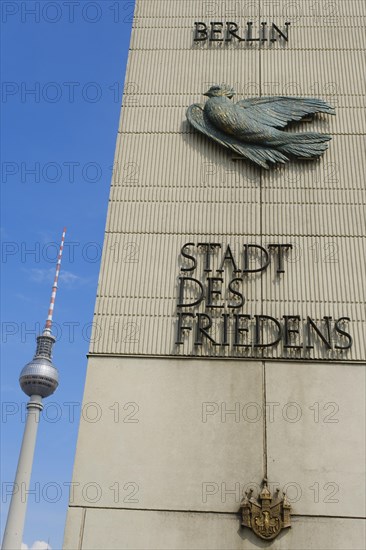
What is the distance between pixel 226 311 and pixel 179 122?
6.54m

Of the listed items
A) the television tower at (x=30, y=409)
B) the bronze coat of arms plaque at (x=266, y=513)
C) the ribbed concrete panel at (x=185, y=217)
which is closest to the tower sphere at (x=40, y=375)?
the television tower at (x=30, y=409)

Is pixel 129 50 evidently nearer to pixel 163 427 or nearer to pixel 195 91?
pixel 195 91

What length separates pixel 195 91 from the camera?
19812 millimetres

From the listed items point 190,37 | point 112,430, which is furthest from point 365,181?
point 112,430

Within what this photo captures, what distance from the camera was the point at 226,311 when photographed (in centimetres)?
1623

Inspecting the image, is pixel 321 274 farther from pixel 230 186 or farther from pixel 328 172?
pixel 230 186

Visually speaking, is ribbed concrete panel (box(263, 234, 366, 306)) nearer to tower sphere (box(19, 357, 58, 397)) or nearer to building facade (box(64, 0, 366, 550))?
building facade (box(64, 0, 366, 550))

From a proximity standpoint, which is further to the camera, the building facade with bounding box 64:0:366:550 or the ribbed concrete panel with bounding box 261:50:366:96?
the ribbed concrete panel with bounding box 261:50:366:96

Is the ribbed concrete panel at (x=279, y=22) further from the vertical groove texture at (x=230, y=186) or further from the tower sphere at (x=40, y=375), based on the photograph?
the tower sphere at (x=40, y=375)

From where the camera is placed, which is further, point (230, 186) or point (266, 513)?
point (230, 186)

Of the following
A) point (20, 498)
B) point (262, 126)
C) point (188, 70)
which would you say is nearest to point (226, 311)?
point (262, 126)

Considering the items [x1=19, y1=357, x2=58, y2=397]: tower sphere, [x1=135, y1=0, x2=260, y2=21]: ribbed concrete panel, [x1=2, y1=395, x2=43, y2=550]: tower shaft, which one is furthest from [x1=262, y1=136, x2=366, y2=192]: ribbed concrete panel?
[x1=19, y1=357, x2=58, y2=397]: tower sphere

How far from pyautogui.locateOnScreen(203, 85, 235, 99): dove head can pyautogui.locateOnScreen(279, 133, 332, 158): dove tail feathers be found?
2501 millimetres

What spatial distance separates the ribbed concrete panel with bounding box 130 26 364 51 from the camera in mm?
20453
